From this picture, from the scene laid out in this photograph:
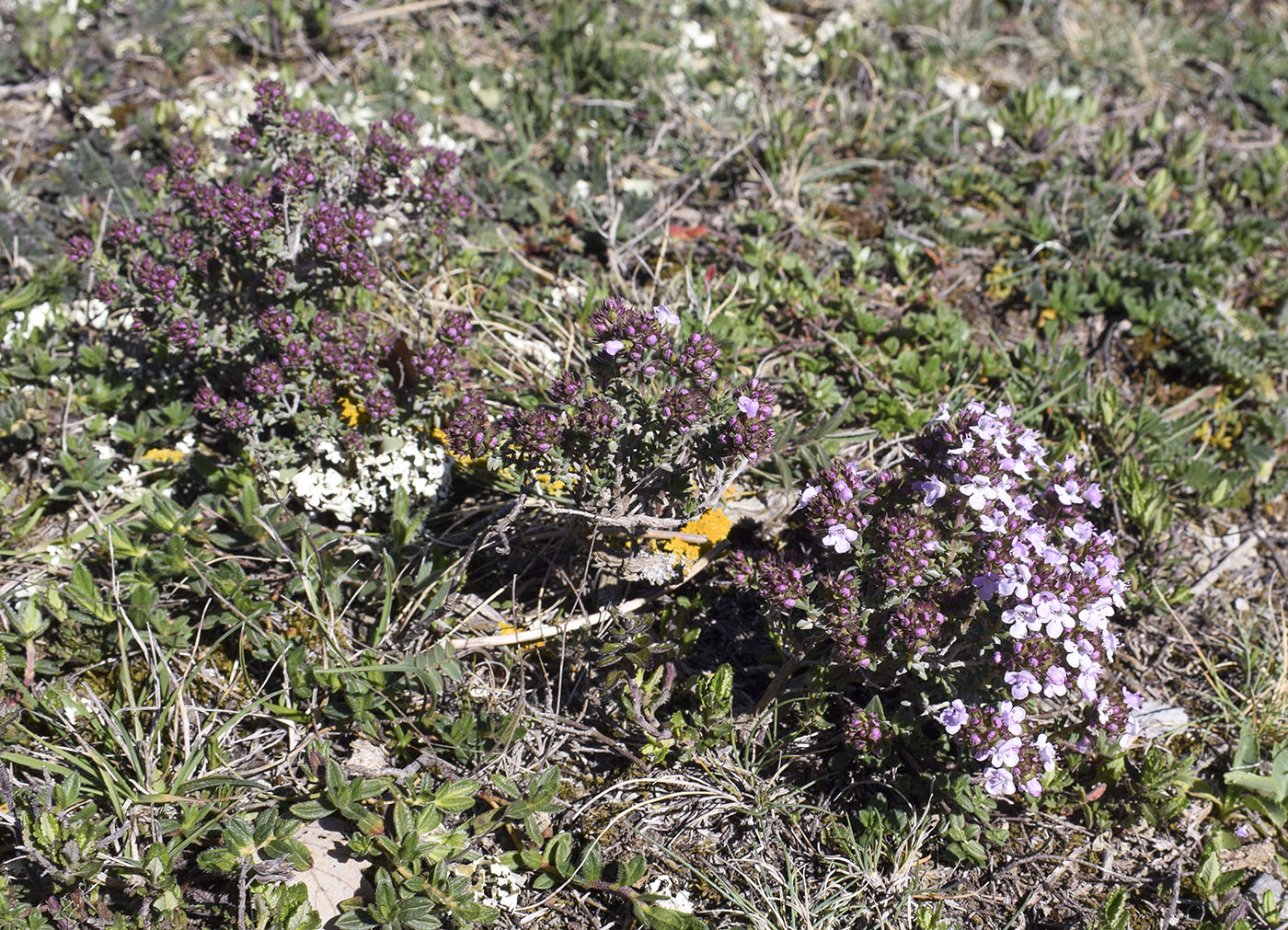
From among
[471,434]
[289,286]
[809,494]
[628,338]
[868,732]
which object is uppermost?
[628,338]

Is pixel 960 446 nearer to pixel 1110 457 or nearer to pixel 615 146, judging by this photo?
pixel 1110 457

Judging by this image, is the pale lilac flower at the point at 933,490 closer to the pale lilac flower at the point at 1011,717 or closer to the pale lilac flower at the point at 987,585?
the pale lilac flower at the point at 987,585

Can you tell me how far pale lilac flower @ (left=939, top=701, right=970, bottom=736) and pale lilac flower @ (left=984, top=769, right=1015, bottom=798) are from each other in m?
0.16

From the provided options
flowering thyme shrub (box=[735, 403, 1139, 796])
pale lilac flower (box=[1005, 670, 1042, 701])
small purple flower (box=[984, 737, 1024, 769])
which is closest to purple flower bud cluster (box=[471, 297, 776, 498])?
flowering thyme shrub (box=[735, 403, 1139, 796])

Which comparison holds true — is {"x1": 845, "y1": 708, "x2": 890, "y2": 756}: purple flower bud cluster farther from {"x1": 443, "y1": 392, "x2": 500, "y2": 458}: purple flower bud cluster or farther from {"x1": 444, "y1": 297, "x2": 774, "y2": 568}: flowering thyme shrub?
{"x1": 443, "y1": 392, "x2": 500, "y2": 458}: purple flower bud cluster

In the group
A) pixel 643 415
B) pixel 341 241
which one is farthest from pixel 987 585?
pixel 341 241

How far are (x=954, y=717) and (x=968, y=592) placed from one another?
366mm

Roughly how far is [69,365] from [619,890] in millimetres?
3048

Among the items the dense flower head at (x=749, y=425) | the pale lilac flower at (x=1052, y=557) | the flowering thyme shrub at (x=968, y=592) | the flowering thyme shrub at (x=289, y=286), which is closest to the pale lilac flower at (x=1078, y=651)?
the flowering thyme shrub at (x=968, y=592)

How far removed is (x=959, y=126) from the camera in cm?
572

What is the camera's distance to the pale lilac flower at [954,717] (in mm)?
2871

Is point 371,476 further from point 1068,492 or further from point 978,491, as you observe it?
point 1068,492

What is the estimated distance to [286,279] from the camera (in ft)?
11.8


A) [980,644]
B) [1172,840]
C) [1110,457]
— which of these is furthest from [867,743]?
[1110,457]
